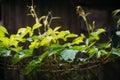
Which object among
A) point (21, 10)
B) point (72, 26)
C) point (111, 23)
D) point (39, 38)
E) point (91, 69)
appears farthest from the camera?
point (21, 10)

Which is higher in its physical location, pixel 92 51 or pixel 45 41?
pixel 45 41

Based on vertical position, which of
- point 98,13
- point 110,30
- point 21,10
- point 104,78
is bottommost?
point 104,78

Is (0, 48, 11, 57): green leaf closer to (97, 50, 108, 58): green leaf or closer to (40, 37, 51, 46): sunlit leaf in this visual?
(40, 37, 51, 46): sunlit leaf

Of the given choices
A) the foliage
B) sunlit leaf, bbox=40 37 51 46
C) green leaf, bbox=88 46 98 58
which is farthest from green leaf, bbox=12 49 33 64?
green leaf, bbox=88 46 98 58

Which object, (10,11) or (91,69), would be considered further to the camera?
(10,11)

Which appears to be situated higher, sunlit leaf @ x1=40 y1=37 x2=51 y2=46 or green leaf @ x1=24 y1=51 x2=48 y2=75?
sunlit leaf @ x1=40 y1=37 x2=51 y2=46

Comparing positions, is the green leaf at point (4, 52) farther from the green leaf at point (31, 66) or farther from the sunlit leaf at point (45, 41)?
the sunlit leaf at point (45, 41)

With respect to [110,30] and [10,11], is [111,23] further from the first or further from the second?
[10,11]

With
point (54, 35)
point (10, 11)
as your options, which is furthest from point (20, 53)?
point (10, 11)

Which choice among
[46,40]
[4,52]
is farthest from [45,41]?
[4,52]

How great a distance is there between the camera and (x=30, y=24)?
4207 mm

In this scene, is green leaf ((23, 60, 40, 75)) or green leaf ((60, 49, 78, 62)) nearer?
green leaf ((60, 49, 78, 62))

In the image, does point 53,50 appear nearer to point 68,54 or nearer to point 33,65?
point 68,54

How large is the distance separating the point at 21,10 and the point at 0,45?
1.75m
